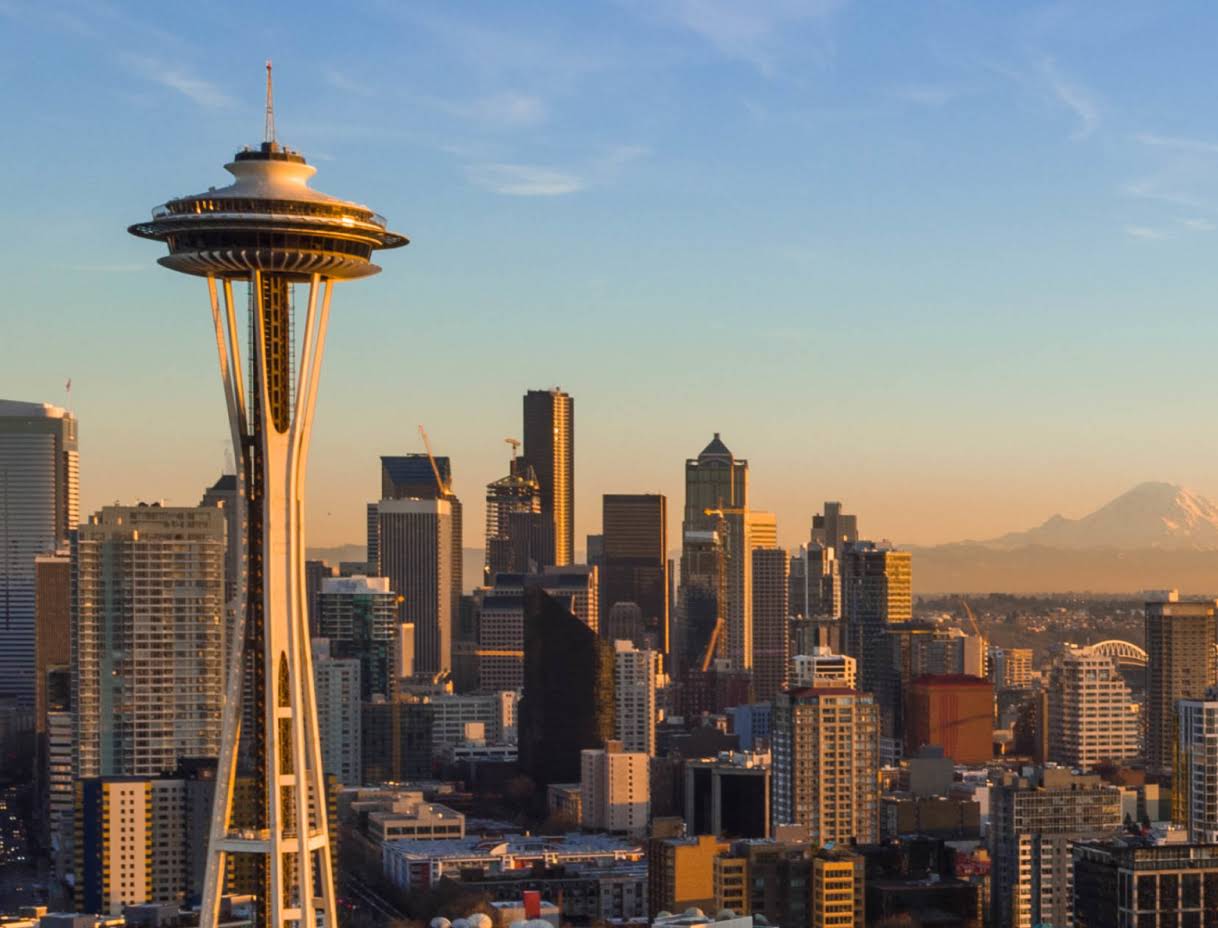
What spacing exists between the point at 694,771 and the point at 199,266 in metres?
48.1

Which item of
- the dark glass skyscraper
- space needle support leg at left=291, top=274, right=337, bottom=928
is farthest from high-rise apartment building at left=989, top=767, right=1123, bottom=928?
the dark glass skyscraper

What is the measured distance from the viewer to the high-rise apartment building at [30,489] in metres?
129

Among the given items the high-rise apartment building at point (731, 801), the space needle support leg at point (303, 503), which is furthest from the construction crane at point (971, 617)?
the space needle support leg at point (303, 503)

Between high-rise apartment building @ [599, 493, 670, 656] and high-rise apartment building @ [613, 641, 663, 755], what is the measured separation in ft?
151

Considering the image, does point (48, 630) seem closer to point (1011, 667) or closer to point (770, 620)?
point (770, 620)

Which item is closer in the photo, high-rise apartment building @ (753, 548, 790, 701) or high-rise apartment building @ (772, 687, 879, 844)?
high-rise apartment building @ (772, 687, 879, 844)

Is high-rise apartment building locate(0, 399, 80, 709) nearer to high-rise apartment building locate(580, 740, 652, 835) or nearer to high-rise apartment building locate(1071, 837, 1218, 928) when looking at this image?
high-rise apartment building locate(580, 740, 652, 835)

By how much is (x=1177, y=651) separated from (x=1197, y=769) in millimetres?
36628

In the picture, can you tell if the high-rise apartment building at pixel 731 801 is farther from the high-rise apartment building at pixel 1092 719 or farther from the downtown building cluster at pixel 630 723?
the high-rise apartment building at pixel 1092 719

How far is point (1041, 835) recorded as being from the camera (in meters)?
61.9

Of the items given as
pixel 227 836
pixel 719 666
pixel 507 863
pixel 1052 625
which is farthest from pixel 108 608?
pixel 1052 625

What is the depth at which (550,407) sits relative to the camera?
16975 cm

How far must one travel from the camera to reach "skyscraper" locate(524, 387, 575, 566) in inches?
6654

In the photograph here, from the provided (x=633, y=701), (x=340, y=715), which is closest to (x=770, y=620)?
(x=633, y=701)
